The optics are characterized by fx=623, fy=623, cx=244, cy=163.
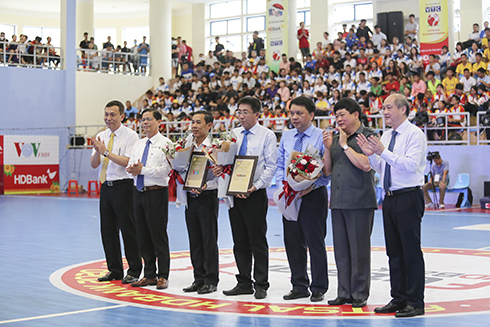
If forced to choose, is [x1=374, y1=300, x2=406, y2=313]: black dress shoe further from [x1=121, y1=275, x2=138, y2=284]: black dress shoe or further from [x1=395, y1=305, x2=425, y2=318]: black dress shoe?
[x1=121, y1=275, x2=138, y2=284]: black dress shoe

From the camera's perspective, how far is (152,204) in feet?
24.2

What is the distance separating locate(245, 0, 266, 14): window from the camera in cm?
3588

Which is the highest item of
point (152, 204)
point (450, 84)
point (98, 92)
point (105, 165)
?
point (98, 92)

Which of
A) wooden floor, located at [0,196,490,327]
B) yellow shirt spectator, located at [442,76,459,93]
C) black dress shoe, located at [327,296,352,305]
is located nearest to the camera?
wooden floor, located at [0,196,490,327]

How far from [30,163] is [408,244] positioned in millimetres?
23468

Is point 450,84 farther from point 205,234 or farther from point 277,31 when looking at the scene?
point 205,234

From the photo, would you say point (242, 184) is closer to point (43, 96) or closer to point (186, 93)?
point (186, 93)

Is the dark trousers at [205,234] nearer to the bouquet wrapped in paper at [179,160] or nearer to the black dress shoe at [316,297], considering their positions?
the bouquet wrapped in paper at [179,160]

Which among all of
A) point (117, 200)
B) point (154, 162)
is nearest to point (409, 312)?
point (154, 162)

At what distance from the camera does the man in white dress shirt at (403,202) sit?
5832 mm

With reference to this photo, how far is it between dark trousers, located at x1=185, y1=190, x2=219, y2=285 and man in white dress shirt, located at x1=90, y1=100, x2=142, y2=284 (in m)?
0.96

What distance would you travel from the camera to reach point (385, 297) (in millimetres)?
6613

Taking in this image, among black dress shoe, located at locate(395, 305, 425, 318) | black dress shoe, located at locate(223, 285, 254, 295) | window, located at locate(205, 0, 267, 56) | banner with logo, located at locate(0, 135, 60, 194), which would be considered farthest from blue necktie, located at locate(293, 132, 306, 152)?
window, located at locate(205, 0, 267, 56)

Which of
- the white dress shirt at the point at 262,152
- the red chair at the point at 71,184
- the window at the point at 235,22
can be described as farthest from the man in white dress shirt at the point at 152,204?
the window at the point at 235,22
